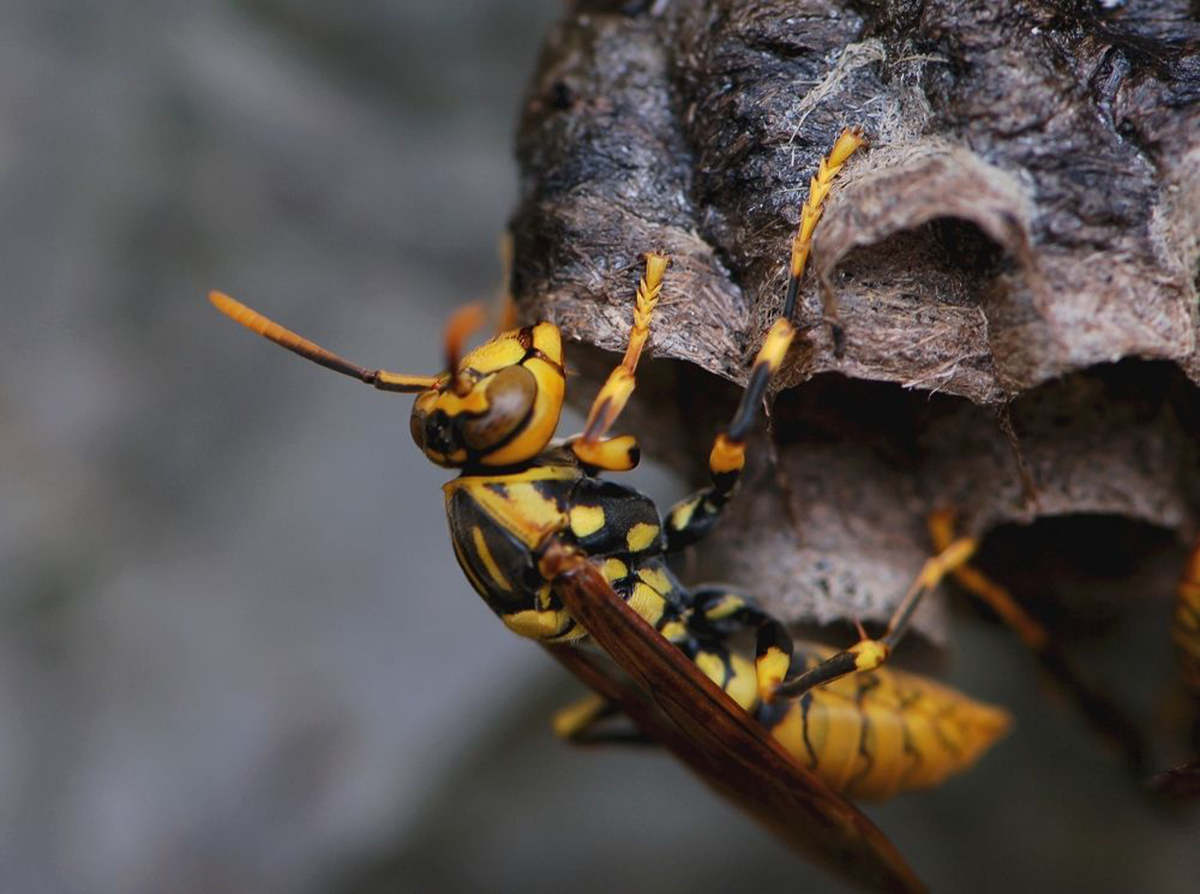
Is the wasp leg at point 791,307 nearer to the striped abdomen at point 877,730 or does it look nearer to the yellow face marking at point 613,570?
the yellow face marking at point 613,570

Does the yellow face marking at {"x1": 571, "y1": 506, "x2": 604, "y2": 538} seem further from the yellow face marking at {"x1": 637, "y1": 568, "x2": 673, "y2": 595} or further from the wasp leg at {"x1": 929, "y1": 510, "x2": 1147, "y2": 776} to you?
the wasp leg at {"x1": 929, "y1": 510, "x2": 1147, "y2": 776}

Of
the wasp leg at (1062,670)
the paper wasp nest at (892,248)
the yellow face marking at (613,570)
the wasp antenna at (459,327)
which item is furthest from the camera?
the wasp leg at (1062,670)

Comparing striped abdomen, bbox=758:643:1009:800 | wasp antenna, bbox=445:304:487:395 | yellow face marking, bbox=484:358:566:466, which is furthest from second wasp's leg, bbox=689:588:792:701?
wasp antenna, bbox=445:304:487:395

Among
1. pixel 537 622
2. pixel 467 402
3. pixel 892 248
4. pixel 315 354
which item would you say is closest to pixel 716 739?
pixel 537 622

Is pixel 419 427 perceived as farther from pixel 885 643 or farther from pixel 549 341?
pixel 885 643

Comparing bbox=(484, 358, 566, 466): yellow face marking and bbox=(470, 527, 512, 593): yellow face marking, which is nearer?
bbox=(484, 358, 566, 466): yellow face marking

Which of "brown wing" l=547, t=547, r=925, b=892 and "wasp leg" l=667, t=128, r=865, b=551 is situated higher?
"wasp leg" l=667, t=128, r=865, b=551

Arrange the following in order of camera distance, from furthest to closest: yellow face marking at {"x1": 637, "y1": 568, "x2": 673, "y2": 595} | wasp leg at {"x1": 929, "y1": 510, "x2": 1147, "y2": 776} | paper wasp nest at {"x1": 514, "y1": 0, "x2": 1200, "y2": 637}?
1. wasp leg at {"x1": 929, "y1": 510, "x2": 1147, "y2": 776}
2. yellow face marking at {"x1": 637, "y1": 568, "x2": 673, "y2": 595}
3. paper wasp nest at {"x1": 514, "y1": 0, "x2": 1200, "y2": 637}

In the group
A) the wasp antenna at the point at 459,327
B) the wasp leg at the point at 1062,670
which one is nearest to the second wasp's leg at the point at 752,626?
the wasp leg at the point at 1062,670
